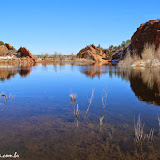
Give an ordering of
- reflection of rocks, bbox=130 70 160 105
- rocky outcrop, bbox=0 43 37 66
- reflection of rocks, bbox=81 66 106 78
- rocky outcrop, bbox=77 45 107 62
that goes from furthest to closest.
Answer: rocky outcrop, bbox=77 45 107 62
rocky outcrop, bbox=0 43 37 66
reflection of rocks, bbox=81 66 106 78
reflection of rocks, bbox=130 70 160 105

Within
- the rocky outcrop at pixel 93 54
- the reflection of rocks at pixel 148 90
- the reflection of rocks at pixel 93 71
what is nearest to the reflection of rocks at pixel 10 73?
the reflection of rocks at pixel 93 71

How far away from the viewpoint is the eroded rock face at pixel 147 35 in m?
49.6

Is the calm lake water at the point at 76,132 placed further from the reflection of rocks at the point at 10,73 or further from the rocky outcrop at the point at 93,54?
the rocky outcrop at the point at 93,54

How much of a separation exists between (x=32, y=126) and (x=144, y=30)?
62.1 meters

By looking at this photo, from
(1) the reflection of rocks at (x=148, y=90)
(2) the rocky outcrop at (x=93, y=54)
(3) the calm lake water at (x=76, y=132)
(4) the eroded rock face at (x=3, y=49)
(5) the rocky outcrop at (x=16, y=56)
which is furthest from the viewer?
(2) the rocky outcrop at (x=93, y=54)

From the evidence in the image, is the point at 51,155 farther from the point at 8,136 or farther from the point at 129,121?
the point at 129,121

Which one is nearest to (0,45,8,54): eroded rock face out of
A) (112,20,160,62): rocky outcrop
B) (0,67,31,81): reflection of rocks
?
(0,67,31,81): reflection of rocks

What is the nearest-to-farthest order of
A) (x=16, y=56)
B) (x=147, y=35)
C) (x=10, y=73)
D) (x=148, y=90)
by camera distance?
1. (x=148, y=90)
2. (x=10, y=73)
3. (x=147, y=35)
4. (x=16, y=56)

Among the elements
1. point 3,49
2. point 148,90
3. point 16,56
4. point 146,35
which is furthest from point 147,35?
point 3,49

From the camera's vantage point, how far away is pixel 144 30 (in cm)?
5706

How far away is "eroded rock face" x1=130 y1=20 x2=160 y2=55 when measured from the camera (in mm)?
49562

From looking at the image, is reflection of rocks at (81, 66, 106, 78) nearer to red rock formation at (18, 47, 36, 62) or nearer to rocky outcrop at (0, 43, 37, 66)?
rocky outcrop at (0, 43, 37, 66)

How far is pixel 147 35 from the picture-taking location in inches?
2135

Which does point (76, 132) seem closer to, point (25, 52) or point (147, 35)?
point (147, 35)
